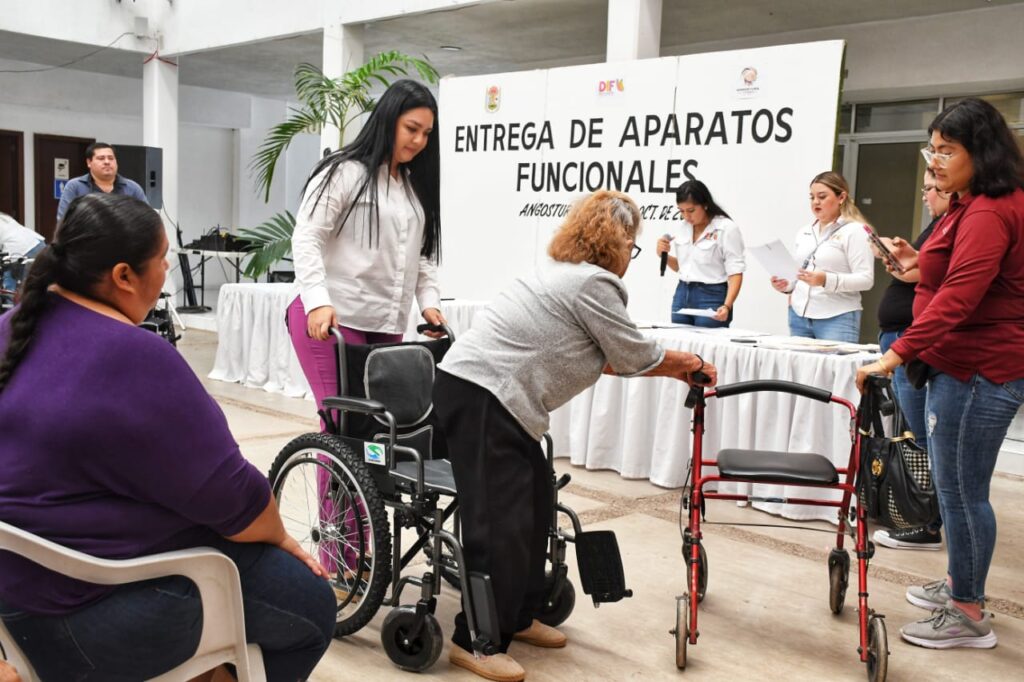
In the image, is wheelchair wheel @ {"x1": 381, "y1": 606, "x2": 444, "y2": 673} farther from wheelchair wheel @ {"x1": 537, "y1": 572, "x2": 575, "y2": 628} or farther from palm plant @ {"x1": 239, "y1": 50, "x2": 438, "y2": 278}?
palm plant @ {"x1": 239, "y1": 50, "x2": 438, "y2": 278}

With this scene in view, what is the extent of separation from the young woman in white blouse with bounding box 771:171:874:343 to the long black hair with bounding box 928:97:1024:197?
1.81 meters

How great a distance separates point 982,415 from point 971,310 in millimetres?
287

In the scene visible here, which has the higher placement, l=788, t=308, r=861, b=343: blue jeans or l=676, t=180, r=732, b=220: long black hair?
l=676, t=180, r=732, b=220: long black hair

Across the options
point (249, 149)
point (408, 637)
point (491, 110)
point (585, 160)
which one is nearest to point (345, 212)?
point (408, 637)

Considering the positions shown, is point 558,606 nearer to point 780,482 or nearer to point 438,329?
point 780,482

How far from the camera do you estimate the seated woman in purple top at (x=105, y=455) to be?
1.30 meters

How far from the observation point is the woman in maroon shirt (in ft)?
7.71

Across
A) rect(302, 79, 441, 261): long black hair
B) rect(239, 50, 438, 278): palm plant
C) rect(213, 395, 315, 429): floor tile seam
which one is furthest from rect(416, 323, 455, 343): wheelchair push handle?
rect(239, 50, 438, 278): palm plant

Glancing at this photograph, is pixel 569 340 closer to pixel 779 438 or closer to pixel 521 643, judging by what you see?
pixel 521 643

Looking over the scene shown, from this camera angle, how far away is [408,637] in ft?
7.64

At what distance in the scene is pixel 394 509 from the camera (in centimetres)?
236

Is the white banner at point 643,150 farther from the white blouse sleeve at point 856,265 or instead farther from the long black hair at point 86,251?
the long black hair at point 86,251

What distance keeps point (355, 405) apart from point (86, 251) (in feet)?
3.40

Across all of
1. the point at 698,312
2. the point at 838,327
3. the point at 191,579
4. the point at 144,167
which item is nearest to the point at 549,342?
the point at 191,579
